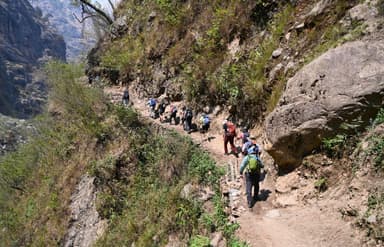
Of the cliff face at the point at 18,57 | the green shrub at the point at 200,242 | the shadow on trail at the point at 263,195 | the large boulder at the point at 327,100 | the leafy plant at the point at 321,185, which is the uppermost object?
the cliff face at the point at 18,57

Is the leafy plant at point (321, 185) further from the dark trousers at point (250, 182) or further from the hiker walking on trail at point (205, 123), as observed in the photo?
the hiker walking on trail at point (205, 123)

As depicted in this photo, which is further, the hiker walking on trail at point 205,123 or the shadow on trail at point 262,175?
the hiker walking on trail at point 205,123

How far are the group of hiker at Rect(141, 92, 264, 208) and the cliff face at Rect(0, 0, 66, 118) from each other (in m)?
113

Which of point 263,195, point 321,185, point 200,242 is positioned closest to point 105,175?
point 200,242

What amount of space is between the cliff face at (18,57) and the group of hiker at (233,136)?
113459 mm

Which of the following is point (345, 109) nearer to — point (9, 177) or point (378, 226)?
point (378, 226)

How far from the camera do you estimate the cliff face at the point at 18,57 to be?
138125 millimetres

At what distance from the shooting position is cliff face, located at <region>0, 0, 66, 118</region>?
138125 mm

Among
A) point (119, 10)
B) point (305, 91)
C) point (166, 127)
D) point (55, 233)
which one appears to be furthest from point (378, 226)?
point (119, 10)

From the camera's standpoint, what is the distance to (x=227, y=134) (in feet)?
40.6

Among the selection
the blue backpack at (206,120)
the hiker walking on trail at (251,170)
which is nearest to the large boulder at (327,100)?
the hiker walking on trail at (251,170)

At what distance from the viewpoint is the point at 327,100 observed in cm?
829

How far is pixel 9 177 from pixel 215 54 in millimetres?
17361

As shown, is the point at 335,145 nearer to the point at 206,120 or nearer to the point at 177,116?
the point at 206,120
